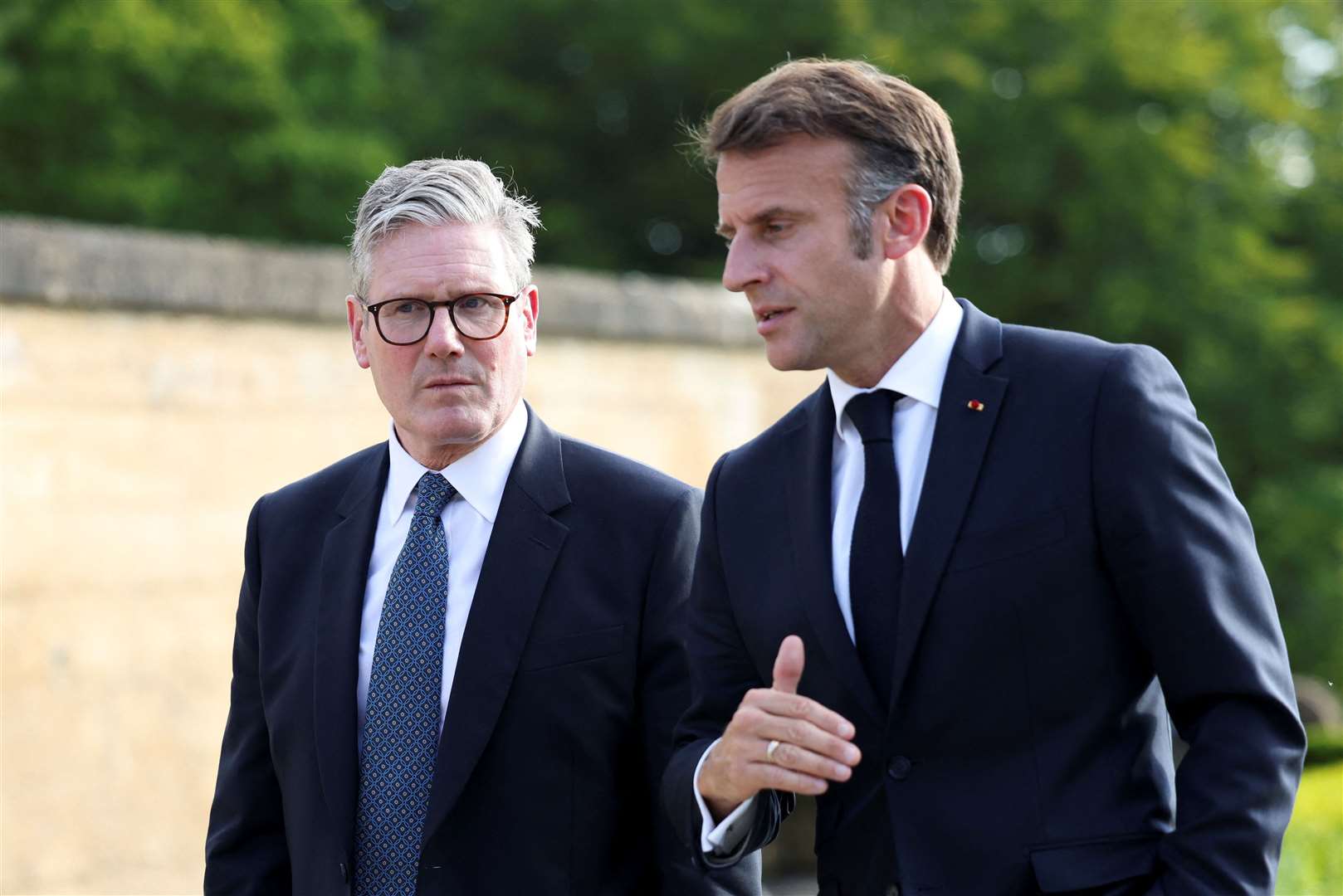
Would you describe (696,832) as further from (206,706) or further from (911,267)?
(206,706)

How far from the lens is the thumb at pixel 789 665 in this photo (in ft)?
7.57

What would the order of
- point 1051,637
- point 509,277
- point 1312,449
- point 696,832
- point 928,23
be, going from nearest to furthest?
1. point 1051,637
2. point 696,832
3. point 509,277
4. point 1312,449
5. point 928,23

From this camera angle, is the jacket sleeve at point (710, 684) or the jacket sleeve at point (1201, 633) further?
the jacket sleeve at point (710, 684)

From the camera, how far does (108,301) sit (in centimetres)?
629

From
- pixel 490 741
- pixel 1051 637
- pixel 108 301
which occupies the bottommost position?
pixel 490 741

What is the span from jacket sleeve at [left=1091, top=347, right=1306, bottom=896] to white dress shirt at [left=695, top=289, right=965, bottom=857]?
285mm

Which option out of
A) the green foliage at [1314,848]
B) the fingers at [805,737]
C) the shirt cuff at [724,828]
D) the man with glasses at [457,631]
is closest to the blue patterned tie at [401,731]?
the man with glasses at [457,631]

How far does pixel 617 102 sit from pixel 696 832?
22.6 metres

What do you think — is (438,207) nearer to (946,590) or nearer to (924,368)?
(924,368)

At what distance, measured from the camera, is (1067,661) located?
92.6 inches

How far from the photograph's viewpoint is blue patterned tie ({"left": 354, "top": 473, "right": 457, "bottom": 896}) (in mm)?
2852

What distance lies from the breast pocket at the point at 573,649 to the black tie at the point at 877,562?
59cm

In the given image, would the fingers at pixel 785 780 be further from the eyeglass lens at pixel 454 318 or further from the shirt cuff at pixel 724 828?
the eyeglass lens at pixel 454 318

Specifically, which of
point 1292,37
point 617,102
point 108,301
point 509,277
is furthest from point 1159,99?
point 509,277
